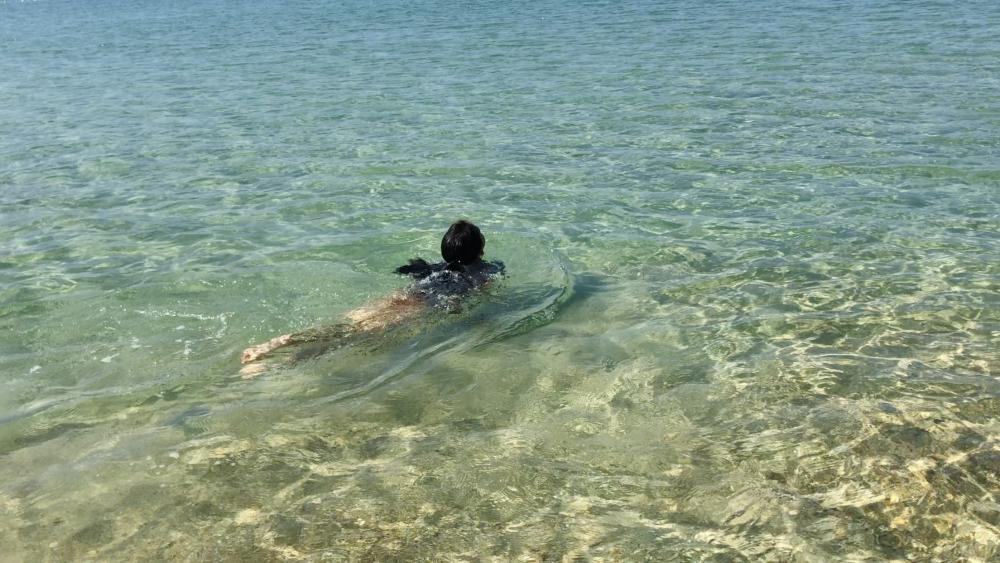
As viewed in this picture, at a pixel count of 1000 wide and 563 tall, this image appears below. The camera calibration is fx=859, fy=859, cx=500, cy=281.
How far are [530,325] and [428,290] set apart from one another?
927mm

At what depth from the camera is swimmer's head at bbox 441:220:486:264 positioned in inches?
291

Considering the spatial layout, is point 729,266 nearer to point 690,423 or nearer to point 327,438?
point 690,423

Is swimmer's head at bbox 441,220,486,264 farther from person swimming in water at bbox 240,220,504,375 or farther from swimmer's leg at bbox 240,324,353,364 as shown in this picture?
swimmer's leg at bbox 240,324,353,364

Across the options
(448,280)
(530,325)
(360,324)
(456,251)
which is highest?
(456,251)

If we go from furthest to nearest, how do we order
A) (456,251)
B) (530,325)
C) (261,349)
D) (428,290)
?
(456,251) < (428,290) < (530,325) < (261,349)

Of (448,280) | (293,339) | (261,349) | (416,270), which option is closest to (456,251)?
(448,280)

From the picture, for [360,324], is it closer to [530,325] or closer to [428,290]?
[428,290]

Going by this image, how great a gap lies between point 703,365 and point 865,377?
41.4 inches

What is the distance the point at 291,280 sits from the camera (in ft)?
26.9

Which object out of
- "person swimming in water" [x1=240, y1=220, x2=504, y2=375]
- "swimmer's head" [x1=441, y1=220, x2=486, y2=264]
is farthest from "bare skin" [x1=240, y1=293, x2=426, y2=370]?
"swimmer's head" [x1=441, y1=220, x2=486, y2=264]

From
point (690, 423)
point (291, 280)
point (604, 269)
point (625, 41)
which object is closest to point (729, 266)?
point (604, 269)

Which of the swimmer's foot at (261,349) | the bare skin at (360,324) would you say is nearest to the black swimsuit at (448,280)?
the bare skin at (360,324)

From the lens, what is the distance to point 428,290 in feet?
23.6

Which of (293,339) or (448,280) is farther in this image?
(448,280)
